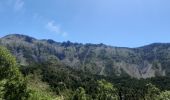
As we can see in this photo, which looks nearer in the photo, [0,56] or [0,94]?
[0,94]

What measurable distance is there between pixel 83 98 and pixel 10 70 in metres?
68.5

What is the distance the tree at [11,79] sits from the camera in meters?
53.1

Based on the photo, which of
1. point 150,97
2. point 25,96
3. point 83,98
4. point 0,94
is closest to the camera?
point 0,94

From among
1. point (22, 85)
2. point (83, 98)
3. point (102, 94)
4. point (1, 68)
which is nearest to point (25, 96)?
point (22, 85)

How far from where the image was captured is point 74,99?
122m

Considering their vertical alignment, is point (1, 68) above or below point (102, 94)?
above

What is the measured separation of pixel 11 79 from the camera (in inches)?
2106

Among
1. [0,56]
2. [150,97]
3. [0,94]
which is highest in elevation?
[0,56]

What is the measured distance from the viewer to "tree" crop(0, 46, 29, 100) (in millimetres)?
53125

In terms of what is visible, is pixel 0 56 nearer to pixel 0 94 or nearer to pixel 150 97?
pixel 0 94

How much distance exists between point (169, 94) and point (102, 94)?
1557 inches

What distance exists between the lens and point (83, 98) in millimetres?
120312

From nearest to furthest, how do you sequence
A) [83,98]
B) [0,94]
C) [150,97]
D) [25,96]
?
[0,94] → [25,96] → [83,98] → [150,97]

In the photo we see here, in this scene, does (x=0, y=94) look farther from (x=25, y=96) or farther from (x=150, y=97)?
(x=150, y=97)
